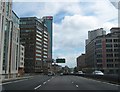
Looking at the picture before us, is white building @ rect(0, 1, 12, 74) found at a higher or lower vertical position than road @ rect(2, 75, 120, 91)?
higher

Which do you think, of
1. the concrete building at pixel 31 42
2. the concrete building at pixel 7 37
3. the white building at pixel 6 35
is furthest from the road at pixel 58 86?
the concrete building at pixel 31 42

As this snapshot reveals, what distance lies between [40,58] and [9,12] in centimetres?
8422

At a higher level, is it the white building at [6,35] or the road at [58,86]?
the white building at [6,35]

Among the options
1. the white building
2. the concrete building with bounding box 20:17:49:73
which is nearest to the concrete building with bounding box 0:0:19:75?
the white building

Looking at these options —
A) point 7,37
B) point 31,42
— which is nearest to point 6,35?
point 7,37

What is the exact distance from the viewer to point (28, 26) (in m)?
160

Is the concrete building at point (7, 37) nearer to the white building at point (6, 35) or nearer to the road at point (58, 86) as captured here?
the white building at point (6, 35)

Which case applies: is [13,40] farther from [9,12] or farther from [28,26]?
[28,26]

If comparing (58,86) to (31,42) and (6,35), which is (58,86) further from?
(31,42)

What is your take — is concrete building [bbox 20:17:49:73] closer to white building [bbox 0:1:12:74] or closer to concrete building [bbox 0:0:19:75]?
concrete building [bbox 0:0:19:75]

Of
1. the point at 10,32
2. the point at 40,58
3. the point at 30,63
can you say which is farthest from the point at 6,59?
the point at 40,58

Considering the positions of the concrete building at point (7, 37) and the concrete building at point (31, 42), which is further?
the concrete building at point (31, 42)

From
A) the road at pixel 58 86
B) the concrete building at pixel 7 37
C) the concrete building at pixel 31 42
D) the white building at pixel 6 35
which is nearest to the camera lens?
the road at pixel 58 86

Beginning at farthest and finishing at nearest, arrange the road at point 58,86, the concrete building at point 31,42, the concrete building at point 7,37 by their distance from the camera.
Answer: the concrete building at point 31,42
the concrete building at point 7,37
the road at point 58,86
